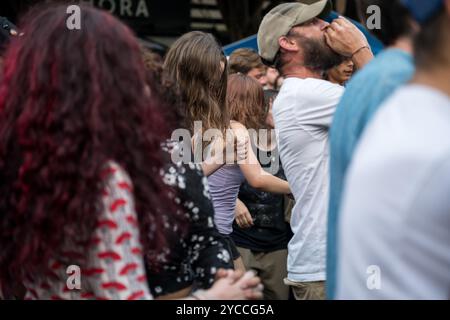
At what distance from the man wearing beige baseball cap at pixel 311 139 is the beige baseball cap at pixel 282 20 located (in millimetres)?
118

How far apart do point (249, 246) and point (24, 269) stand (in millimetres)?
3005

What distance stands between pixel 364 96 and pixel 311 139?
1.46m

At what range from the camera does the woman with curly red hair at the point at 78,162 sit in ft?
5.35

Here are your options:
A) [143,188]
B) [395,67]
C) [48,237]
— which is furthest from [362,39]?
[48,237]

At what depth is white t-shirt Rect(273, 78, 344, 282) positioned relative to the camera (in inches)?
124

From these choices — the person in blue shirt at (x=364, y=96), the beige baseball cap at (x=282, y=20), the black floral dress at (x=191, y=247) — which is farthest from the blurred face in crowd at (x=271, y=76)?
the person in blue shirt at (x=364, y=96)

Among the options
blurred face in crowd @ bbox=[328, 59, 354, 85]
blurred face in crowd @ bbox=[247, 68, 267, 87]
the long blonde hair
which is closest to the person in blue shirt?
the long blonde hair

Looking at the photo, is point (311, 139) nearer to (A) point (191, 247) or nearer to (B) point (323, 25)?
(B) point (323, 25)
